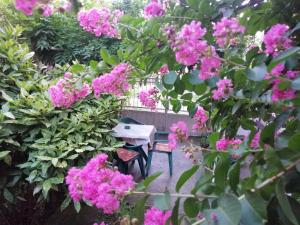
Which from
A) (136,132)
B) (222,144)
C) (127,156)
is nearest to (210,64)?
(222,144)

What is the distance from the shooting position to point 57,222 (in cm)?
295

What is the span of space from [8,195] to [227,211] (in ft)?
6.53

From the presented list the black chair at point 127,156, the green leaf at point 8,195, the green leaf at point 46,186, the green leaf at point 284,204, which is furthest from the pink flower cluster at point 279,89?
the black chair at point 127,156

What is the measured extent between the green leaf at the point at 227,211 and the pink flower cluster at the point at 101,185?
0.66 ft

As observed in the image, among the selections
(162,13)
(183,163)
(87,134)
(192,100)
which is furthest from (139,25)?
(183,163)

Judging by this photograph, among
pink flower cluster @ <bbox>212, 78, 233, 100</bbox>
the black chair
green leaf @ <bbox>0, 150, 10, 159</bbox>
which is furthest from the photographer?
the black chair

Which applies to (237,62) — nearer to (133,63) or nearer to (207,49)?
(207,49)

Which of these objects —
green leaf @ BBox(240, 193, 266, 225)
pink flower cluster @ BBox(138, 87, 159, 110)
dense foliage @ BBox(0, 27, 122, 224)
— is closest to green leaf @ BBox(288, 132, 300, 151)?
green leaf @ BBox(240, 193, 266, 225)

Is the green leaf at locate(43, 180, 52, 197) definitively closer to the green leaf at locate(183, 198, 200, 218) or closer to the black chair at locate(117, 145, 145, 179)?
the black chair at locate(117, 145, 145, 179)

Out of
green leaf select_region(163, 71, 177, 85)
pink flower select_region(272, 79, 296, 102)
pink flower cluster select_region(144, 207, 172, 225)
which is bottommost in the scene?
pink flower cluster select_region(144, 207, 172, 225)

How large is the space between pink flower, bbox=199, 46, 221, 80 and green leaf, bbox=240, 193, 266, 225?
0.87 ft

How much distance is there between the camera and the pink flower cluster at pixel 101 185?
2.27 ft

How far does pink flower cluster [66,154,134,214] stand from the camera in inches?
27.2

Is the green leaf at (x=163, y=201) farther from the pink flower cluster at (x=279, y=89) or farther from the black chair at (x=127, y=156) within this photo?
the black chair at (x=127, y=156)
